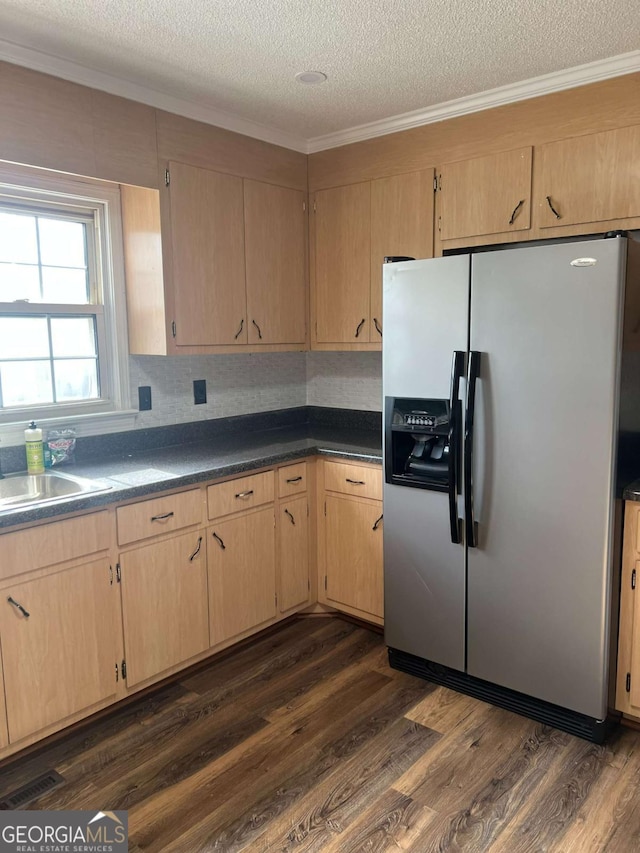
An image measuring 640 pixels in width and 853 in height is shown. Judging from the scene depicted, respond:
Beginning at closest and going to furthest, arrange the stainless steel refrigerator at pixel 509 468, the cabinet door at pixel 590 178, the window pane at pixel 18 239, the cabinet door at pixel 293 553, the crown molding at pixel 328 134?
the stainless steel refrigerator at pixel 509 468 → the crown molding at pixel 328 134 → the cabinet door at pixel 590 178 → the window pane at pixel 18 239 → the cabinet door at pixel 293 553

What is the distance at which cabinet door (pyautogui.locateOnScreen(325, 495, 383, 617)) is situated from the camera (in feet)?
9.62

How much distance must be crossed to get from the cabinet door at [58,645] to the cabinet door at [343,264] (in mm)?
1678

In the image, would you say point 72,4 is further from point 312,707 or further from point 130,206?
point 312,707

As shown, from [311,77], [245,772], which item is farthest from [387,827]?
[311,77]

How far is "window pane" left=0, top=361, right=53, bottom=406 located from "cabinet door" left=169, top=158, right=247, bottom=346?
1.90 feet

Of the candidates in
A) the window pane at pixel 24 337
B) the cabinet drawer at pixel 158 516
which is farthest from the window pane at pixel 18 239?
the cabinet drawer at pixel 158 516

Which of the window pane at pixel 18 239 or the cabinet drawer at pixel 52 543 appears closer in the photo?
the cabinet drawer at pixel 52 543

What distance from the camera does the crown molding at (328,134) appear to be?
2.28 metres

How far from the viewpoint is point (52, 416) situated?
2682 millimetres

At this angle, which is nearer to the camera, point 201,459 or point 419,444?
point 419,444

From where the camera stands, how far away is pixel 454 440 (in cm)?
237

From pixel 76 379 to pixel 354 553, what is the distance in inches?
58.4

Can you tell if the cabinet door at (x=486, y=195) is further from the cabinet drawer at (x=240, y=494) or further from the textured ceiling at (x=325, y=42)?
the cabinet drawer at (x=240, y=494)

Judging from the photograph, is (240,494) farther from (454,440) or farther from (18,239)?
(18,239)
